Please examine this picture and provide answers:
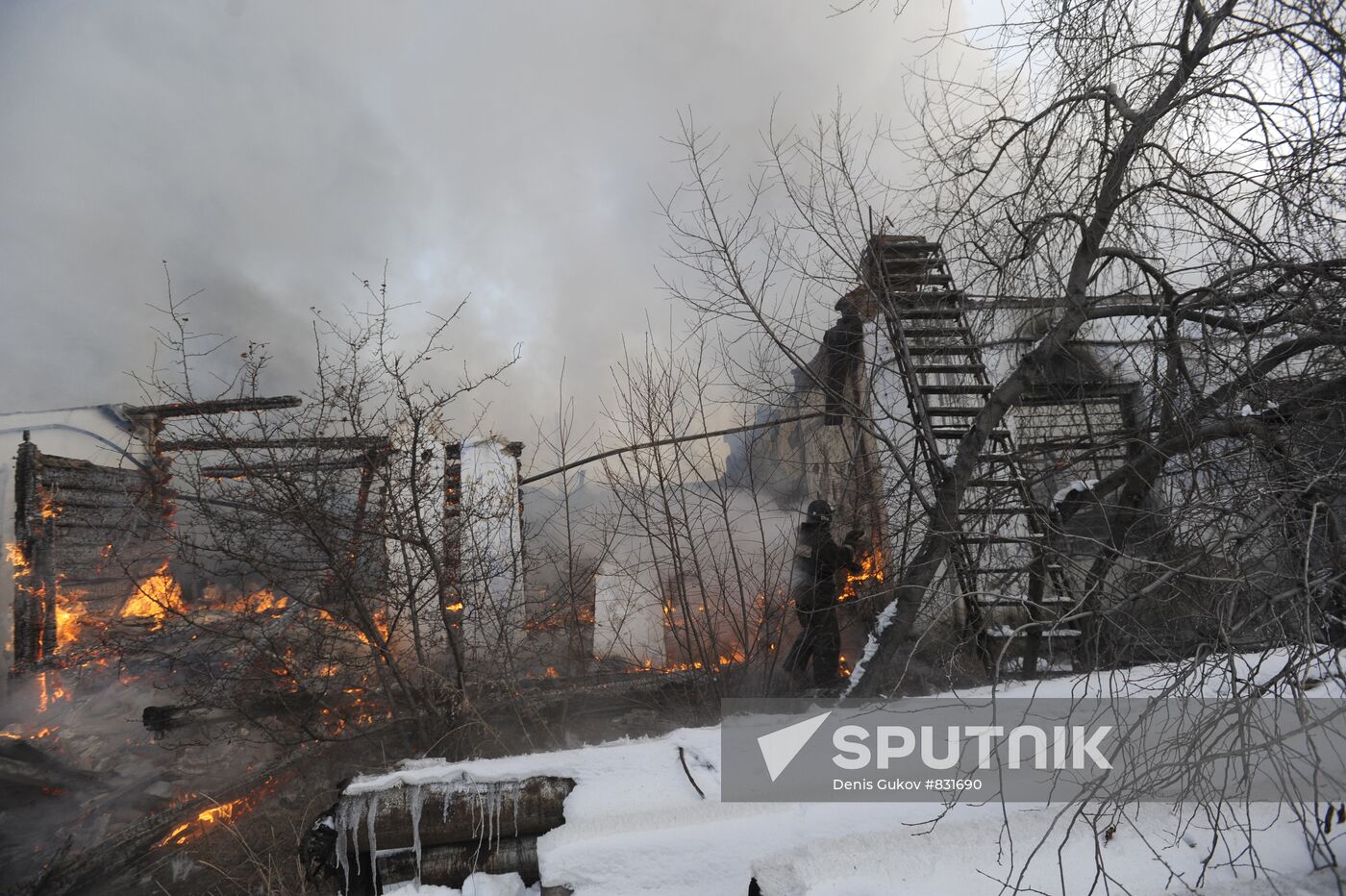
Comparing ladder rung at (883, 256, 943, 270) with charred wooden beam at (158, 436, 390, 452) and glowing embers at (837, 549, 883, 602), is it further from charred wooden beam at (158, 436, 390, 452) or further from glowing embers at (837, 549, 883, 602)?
charred wooden beam at (158, 436, 390, 452)

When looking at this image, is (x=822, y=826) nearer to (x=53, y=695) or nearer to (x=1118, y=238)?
(x=1118, y=238)

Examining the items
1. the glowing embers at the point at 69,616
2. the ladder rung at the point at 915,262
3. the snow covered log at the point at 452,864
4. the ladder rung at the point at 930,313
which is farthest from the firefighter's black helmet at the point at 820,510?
→ the glowing embers at the point at 69,616

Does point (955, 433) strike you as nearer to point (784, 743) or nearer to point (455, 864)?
point (784, 743)

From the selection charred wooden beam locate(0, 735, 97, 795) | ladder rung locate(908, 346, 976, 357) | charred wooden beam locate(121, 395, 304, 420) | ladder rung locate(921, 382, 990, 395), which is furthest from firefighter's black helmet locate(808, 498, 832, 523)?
charred wooden beam locate(0, 735, 97, 795)

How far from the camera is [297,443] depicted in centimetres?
534

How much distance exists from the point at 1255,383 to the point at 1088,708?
6.78 ft

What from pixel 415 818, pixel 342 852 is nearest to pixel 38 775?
pixel 342 852

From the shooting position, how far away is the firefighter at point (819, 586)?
631cm

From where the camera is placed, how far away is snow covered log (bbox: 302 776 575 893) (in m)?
3.35

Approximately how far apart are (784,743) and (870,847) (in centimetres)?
81

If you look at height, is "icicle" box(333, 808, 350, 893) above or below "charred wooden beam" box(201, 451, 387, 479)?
below

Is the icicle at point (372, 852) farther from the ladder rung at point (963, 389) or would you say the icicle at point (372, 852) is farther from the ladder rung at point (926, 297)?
the ladder rung at point (963, 389)

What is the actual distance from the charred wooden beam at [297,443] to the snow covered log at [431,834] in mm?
2830

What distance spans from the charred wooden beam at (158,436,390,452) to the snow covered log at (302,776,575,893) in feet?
9.29
